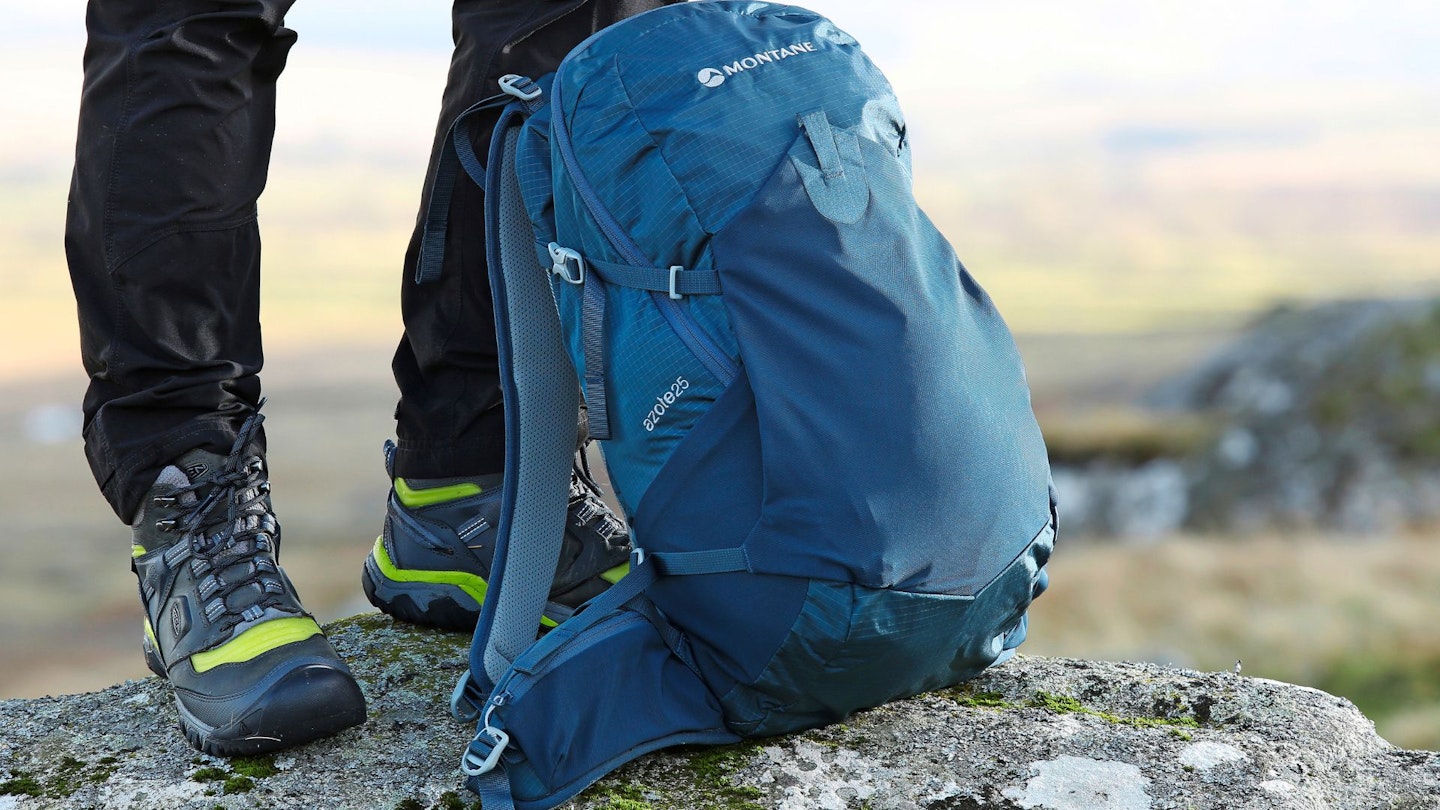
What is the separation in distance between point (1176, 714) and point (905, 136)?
1060 mm

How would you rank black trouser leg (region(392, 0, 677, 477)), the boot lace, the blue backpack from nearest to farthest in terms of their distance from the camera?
the blue backpack, the boot lace, black trouser leg (region(392, 0, 677, 477))

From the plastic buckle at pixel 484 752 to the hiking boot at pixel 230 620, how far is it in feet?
0.89

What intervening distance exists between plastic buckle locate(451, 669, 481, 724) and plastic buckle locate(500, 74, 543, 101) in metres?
0.90

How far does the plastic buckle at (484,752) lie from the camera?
1588mm

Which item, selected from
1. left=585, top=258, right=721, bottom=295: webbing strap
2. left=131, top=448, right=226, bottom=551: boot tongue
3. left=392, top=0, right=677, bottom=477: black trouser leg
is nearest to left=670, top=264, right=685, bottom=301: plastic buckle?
left=585, top=258, right=721, bottom=295: webbing strap

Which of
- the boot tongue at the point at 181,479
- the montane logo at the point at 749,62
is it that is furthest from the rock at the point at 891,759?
the montane logo at the point at 749,62

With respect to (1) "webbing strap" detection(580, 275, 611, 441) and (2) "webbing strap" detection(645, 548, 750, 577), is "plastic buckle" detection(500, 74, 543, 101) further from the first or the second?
(2) "webbing strap" detection(645, 548, 750, 577)

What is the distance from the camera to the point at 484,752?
161 centimetres

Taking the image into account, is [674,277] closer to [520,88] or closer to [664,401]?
[664,401]

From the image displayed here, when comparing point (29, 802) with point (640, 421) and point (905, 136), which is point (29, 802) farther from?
point (905, 136)

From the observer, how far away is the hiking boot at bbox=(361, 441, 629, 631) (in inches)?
85.5

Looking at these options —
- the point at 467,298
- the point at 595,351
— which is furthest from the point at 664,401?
the point at 467,298

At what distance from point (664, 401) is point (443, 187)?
674 mm

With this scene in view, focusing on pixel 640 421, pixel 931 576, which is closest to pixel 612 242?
pixel 640 421
